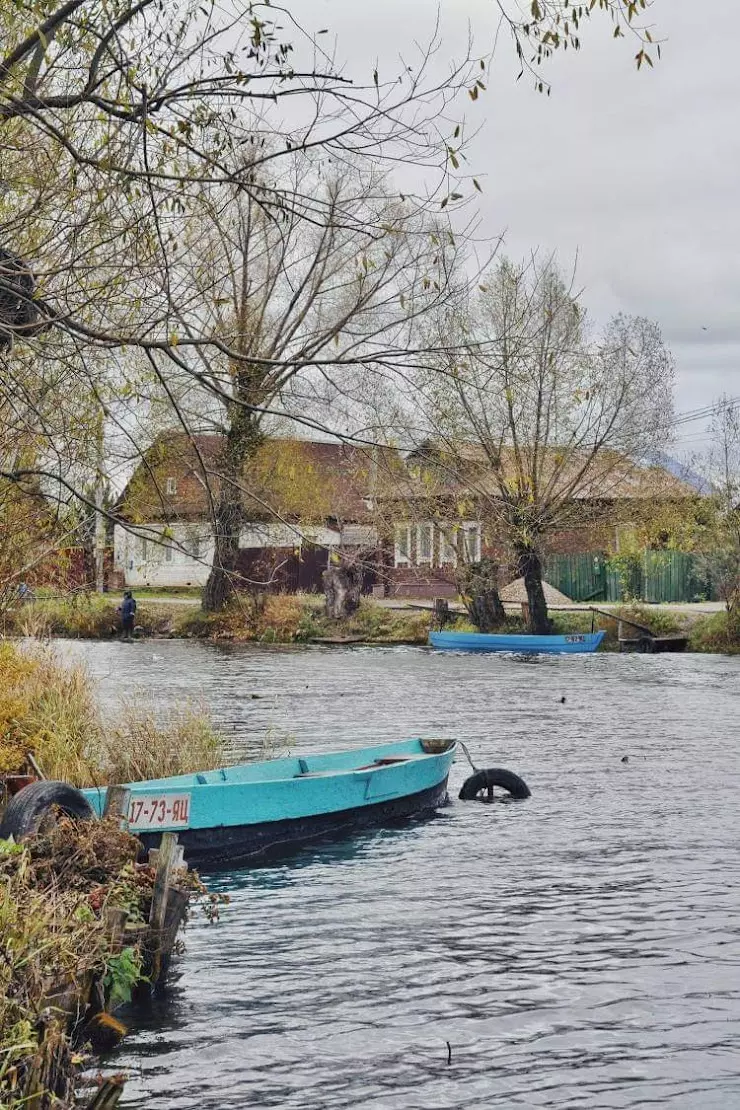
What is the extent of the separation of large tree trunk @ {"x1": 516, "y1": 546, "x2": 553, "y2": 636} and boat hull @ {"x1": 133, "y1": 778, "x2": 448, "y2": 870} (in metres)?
29.3

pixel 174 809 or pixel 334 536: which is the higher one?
pixel 334 536

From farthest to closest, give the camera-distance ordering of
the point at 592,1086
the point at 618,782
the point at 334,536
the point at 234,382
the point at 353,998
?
the point at 334,536, the point at 618,782, the point at 353,998, the point at 234,382, the point at 592,1086

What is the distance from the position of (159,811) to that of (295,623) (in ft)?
125

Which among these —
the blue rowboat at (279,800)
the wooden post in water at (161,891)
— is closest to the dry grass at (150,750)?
the blue rowboat at (279,800)

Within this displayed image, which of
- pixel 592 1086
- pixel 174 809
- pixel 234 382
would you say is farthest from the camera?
pixel 174 809

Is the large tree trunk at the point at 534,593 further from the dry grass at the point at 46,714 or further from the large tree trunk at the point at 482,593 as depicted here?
the dry grass at the point at 46,714

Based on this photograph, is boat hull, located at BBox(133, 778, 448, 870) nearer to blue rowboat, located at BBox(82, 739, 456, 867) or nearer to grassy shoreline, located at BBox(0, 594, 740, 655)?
blue rowboat, located at BBox(82, 739, 456, 867)

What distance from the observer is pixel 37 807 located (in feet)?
35.8

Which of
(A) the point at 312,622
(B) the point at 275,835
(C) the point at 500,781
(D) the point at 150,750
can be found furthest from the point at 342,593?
Result: (B) the point at 275,835

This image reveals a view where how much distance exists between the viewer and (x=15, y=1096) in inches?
271

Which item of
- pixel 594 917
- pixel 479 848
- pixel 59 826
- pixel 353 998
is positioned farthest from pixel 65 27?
pixel 479 848

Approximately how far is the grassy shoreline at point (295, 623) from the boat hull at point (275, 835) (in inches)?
1192

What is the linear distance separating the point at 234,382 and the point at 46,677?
9.48 metres

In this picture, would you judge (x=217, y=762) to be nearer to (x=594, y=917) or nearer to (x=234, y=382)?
(x=594, y=917)
